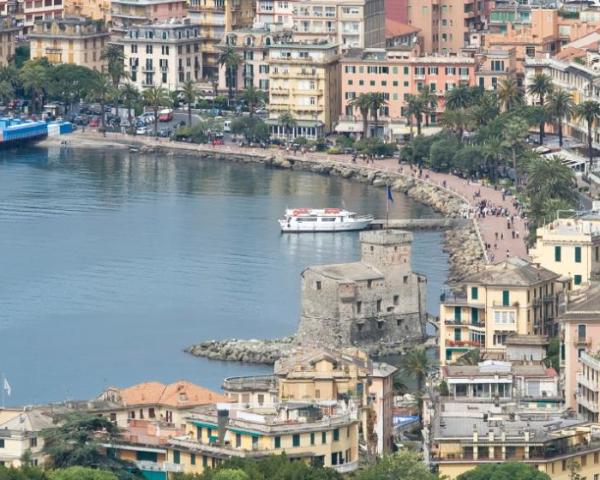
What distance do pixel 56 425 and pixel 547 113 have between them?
282 feet

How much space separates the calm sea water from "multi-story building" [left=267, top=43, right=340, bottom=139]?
6430mm

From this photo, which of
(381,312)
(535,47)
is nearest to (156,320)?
(381,312)

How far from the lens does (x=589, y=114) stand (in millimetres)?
174250

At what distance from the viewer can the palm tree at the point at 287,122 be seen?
639 ft

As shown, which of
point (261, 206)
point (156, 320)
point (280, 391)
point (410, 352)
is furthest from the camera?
point (261, 206)

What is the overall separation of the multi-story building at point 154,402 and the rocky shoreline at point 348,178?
75.5ft

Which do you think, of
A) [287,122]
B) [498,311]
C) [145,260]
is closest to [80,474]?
[498,311]

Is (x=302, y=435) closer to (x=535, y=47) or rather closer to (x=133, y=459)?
(x=133, y=459)

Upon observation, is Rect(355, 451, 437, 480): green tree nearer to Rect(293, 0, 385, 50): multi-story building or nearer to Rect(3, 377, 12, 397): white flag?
Rect(3, 377, 12, 397): white flag

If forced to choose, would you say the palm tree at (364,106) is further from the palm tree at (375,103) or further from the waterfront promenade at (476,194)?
the waterfront promenade at (476,194)

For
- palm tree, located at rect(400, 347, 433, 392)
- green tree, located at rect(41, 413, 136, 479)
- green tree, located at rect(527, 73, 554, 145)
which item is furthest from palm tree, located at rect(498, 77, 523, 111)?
green tree, located at rect(41, 413, 136, 479)

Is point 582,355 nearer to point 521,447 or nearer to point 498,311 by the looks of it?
point 521,447

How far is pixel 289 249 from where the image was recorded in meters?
158

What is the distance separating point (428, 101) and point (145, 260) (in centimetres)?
4047
